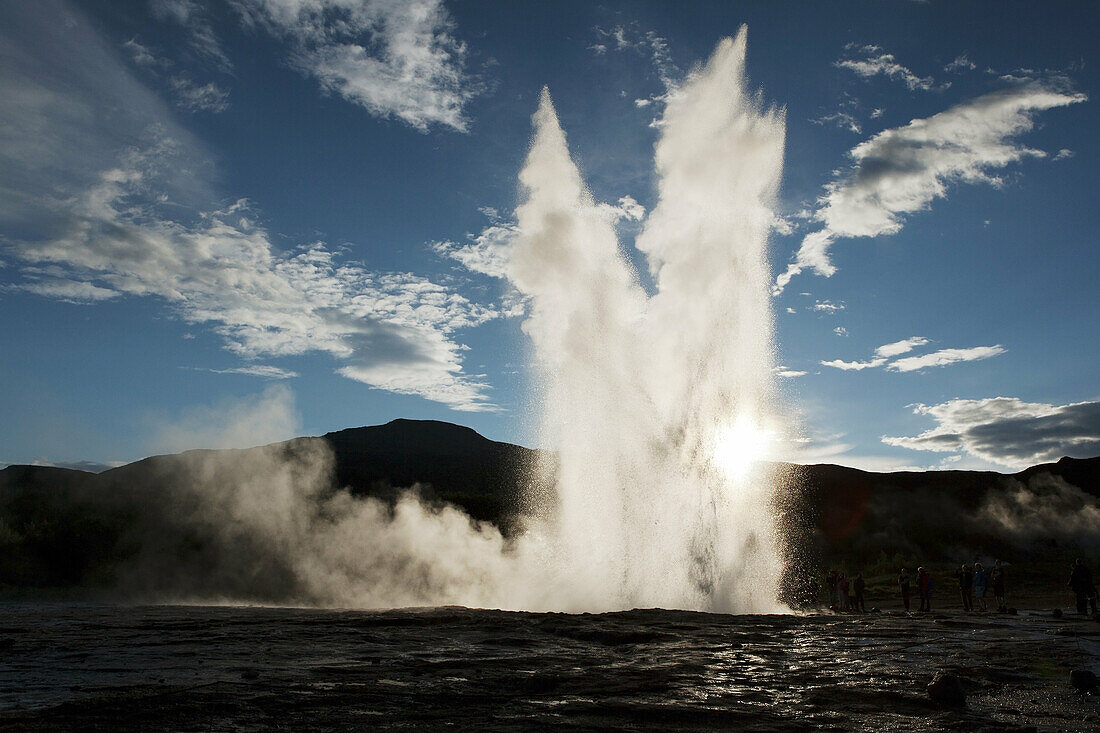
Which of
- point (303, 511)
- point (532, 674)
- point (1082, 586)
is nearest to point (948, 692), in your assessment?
point (532, 674)

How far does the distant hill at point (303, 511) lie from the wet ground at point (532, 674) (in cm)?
1313

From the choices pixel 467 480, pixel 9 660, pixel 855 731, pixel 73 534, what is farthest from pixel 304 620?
pixel 467 480

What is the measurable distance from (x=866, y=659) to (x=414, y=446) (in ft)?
381

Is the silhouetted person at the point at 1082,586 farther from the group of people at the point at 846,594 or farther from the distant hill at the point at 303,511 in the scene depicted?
the distant hill at the point at 303,511

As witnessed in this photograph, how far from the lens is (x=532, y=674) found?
332 inches

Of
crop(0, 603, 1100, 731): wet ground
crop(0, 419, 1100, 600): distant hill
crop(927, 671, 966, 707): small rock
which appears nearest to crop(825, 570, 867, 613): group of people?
crop(0, 603, 1100, 731): wet ground

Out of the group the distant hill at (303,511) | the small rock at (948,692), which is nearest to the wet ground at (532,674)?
the small rock at (948,692)

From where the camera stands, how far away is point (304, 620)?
48.8ft

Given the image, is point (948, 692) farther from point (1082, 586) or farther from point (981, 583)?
point (981, 583)

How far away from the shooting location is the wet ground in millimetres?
6125

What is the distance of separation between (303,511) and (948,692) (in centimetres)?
3013

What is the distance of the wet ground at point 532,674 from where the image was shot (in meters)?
6.12

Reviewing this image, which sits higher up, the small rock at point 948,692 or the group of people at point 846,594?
the small rock at point 948,692

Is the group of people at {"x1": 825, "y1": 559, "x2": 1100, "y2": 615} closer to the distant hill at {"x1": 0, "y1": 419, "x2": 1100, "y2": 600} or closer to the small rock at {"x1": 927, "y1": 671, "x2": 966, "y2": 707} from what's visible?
the distant hill at {"x1": 0, "y1": 419, "x2": 1100, "y2": 600}
